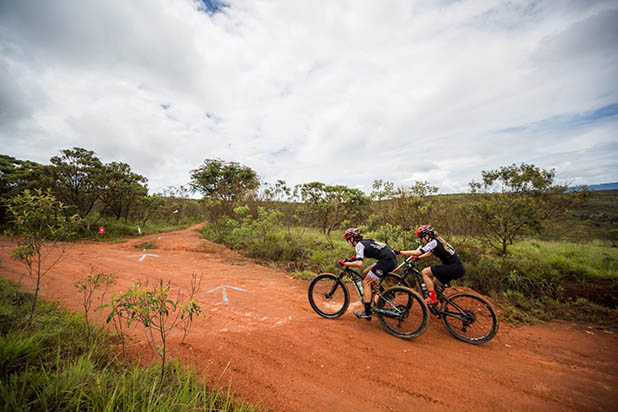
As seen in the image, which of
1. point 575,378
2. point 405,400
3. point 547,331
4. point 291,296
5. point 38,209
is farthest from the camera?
point 291,296

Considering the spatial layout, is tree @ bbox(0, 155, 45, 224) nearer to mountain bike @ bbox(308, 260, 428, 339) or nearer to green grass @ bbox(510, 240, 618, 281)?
mountain bike @ bbox(308, 260, 428, 339)

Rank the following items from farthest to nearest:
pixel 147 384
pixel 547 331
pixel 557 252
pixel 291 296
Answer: pixel 557 252
pixel 291 296
pixel 547 331
pixel 147 384

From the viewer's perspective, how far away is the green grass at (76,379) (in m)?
1.92

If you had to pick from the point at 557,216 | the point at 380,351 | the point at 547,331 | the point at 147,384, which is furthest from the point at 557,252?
the point at 147,384

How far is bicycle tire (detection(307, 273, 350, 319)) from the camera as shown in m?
4.63

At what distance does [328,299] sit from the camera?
5.38 metres

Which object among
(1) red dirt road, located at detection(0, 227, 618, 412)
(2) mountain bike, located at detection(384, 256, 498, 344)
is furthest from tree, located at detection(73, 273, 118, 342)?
(2) mountain bike, located at detection(384, 256, 498, 344)

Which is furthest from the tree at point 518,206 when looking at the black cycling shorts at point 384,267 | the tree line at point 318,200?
the black cycling shorts at point 384,267

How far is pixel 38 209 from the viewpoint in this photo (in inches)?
136

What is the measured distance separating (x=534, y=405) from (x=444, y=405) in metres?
1.12

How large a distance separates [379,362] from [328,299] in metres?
2.08

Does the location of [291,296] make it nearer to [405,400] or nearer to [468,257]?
[405,400]

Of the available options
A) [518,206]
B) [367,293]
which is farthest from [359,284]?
[518,206]

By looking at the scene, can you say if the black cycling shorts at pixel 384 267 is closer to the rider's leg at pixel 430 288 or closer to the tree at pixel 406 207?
the rider's leg at pixel 430 288
